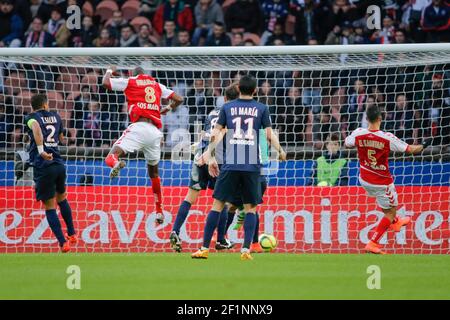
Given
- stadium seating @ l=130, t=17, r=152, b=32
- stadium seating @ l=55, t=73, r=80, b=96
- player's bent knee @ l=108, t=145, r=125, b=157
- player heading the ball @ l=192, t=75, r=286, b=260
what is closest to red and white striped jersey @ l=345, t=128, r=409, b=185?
player heading the ball @ l=192, t=75, r=286, b=260

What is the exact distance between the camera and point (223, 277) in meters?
8.98

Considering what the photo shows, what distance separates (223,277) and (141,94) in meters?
3.80

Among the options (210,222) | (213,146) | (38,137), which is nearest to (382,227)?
(210,222)

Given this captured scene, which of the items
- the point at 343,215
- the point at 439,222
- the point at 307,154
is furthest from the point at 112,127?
the point at 439,222

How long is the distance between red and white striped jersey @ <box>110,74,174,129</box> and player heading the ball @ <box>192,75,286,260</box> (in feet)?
6.43

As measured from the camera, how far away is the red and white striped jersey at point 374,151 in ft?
39.7

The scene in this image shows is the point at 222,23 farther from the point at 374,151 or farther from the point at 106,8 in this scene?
the point at 374,151

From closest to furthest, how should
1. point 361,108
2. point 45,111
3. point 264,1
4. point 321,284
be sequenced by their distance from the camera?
point 321,284 → point 45,111 → point 361,108 → point 264,1

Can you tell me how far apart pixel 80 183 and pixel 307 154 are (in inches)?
140

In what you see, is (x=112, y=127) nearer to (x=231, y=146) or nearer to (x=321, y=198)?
(x=321, y=198)

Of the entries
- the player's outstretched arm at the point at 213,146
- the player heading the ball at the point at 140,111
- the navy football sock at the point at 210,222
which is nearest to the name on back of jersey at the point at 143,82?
the player heading the ball at the point at 140,111

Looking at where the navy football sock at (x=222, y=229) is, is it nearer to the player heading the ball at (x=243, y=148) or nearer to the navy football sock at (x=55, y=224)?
the player heading the ball at (x=243, y=148)

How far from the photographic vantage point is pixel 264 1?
18844 millimetres

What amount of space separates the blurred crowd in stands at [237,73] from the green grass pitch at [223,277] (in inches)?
142
